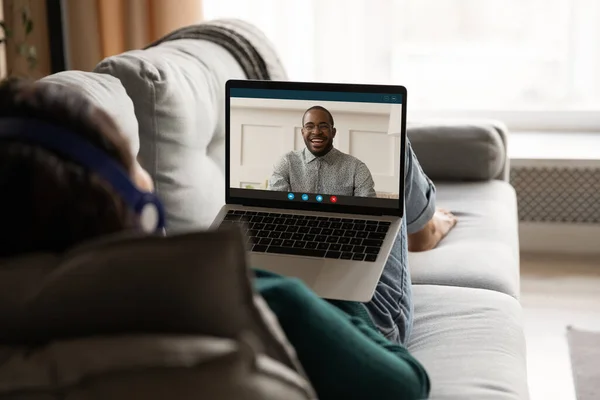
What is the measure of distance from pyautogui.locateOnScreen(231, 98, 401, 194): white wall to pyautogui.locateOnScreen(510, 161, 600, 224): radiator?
163 cm

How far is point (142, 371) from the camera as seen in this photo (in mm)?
603

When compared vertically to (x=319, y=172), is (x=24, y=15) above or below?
above

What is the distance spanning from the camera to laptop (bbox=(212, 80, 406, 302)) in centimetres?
165

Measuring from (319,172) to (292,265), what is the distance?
0.20 meters

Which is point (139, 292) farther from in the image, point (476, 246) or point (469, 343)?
point (476, 246)

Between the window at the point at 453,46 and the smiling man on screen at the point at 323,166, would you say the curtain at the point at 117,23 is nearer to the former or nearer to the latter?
the window at the point at 453,46

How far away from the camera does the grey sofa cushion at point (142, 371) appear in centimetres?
60

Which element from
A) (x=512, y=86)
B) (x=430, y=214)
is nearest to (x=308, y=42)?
(x=512, y=86)

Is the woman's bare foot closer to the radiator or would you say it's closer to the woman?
the radiator

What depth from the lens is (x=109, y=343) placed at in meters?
0.62

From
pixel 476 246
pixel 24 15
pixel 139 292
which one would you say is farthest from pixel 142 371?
pixel 24 15

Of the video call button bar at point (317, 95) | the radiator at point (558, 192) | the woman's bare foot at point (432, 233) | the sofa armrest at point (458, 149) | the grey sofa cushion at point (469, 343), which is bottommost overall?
the radiator at point (558, 192)

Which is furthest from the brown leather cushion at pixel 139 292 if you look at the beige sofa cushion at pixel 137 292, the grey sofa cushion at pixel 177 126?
the grey sofa cushion at pixel 177 126

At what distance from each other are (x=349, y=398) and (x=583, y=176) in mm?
2421
